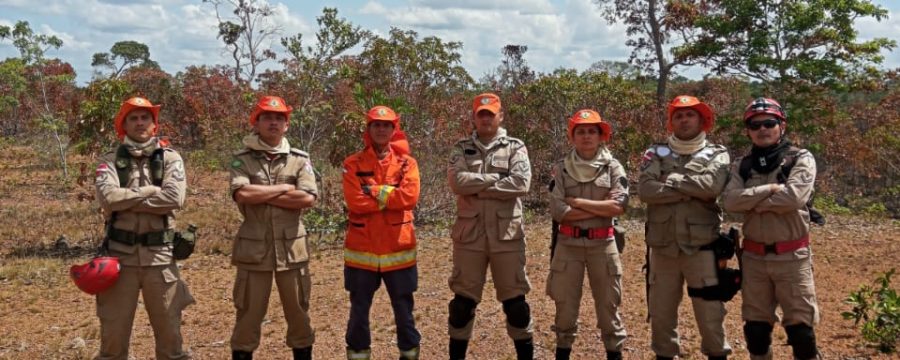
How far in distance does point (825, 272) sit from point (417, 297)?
504cm

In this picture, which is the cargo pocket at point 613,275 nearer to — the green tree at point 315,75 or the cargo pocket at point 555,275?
the cargo pocket at point 555,275

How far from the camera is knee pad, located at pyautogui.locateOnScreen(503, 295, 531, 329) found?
508 centimetres

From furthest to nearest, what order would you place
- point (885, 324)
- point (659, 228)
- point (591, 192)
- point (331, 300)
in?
1. point (331, 300)
2. point (885, 324)
3. point (591, 192)
4. point (659, 228)

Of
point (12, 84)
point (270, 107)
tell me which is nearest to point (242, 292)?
point (270, 107)

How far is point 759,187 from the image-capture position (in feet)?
14.8

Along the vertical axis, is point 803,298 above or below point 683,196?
below

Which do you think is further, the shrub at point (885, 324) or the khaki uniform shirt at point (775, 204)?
the shrub at point (885, 324)

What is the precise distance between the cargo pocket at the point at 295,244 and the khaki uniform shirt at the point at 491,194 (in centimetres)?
109

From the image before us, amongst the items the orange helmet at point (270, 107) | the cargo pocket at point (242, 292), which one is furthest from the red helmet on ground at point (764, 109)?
the cargo pocket at point (242, 292)

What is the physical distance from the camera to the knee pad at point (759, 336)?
4.72 metres

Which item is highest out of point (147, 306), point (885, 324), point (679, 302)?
point (679, 302)

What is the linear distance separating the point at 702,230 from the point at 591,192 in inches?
30.6

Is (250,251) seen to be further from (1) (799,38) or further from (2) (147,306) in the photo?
(1) (799,38)

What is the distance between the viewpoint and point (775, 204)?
4.45 m
